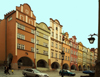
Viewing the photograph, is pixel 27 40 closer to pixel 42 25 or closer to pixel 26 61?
pixel 26 61

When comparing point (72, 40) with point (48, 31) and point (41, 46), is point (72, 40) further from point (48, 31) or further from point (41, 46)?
point (41, 46)

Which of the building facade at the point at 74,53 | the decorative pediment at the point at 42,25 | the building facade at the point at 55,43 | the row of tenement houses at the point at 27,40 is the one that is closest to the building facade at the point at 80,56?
the building facade at the point at 74,53

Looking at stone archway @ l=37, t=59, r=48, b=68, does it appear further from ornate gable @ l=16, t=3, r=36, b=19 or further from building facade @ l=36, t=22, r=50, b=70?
ornate gable @ l=16, t=3, r=36, b=19

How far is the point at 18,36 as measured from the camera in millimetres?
33688

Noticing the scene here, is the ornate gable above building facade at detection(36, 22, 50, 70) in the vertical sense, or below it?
above

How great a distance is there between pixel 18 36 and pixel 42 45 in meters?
10.2

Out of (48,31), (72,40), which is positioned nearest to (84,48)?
(72,40)

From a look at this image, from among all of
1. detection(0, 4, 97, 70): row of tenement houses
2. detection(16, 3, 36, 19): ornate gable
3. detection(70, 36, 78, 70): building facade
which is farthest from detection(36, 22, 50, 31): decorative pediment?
detection(70, 36, 78, 70): building facade

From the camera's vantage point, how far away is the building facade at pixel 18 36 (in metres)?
32.8

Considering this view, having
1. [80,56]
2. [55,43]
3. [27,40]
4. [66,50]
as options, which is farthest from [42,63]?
→ [80,56]

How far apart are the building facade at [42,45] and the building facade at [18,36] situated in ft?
7.10

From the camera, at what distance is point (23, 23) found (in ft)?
117

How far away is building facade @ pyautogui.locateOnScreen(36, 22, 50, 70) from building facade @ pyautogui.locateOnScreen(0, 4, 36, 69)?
2.16 metres

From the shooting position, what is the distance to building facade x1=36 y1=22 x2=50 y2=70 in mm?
40000
